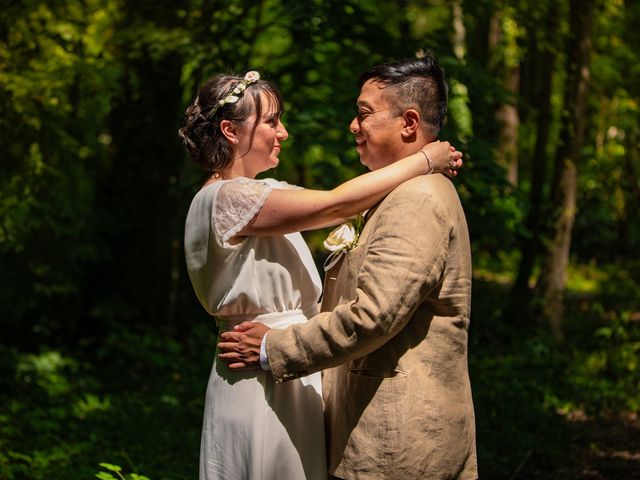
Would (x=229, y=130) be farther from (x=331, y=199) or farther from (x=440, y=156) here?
(x=440, y=156)

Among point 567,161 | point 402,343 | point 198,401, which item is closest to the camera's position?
point 402,343

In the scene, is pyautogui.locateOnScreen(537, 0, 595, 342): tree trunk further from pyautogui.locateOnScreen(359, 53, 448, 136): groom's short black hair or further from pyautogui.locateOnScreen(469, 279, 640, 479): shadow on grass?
pyautogui.locateOnScreen(359, 53, 448, 136): groom's short black hair

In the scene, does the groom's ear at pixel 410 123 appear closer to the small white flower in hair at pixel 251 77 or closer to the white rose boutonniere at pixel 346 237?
the white rose boutonniere at pixel 346 237

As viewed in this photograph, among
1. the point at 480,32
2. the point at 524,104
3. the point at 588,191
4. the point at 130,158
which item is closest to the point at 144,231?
the point at 130,158

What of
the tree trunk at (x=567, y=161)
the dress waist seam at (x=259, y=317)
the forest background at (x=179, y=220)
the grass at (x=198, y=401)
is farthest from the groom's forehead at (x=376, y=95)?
the tree trunk at (x=567, y=161)

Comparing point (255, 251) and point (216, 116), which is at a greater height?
point (216, 116)

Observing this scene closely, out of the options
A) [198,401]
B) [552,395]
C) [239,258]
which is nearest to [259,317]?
[239,258]

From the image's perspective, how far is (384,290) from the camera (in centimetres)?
246

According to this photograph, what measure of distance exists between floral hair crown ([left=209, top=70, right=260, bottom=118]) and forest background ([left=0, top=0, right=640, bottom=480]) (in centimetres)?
270

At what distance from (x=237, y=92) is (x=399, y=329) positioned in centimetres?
94

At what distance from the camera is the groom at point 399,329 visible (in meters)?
2.50

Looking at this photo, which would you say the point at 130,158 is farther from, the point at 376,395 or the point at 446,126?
the point at 376,395

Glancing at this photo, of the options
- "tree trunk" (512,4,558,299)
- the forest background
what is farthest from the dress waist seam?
"tree trunk" (512,4,558,299)

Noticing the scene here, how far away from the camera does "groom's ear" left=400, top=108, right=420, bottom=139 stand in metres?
2.68
